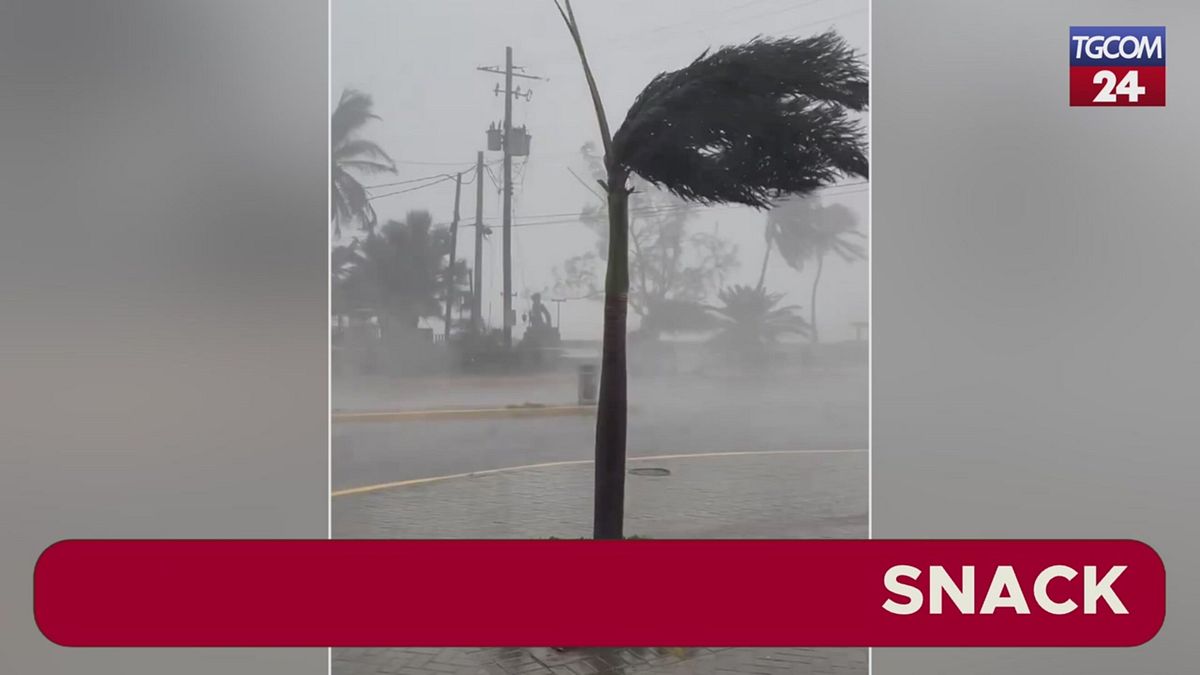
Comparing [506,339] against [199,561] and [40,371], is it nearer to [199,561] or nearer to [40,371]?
[199,561]

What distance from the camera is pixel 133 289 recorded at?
105 inches

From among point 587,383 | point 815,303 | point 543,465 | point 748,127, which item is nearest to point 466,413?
point 543,465

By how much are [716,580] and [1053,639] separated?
1.19 m

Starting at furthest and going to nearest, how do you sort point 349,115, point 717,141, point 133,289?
1. point 717,141
2. point 349,115
3. point 133,289

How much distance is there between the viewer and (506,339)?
3000 millimetres

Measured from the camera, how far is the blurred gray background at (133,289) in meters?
2.68

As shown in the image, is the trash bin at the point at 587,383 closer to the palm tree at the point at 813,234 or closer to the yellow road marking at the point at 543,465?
the yellow road marking at the point at 543,465

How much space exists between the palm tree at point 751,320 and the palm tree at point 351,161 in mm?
1421

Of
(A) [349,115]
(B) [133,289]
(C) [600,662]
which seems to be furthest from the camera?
(A) [349,115]

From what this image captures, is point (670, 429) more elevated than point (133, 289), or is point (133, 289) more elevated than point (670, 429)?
point (133, 289)

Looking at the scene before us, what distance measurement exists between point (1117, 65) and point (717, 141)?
1436mm

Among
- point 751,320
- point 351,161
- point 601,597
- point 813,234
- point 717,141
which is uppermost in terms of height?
point 717,141

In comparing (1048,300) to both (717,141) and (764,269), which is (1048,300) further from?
(717,141)

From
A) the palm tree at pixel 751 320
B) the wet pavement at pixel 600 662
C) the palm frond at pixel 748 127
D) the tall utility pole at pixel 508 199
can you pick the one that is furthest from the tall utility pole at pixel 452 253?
the wet pavement at pixel 600 662
